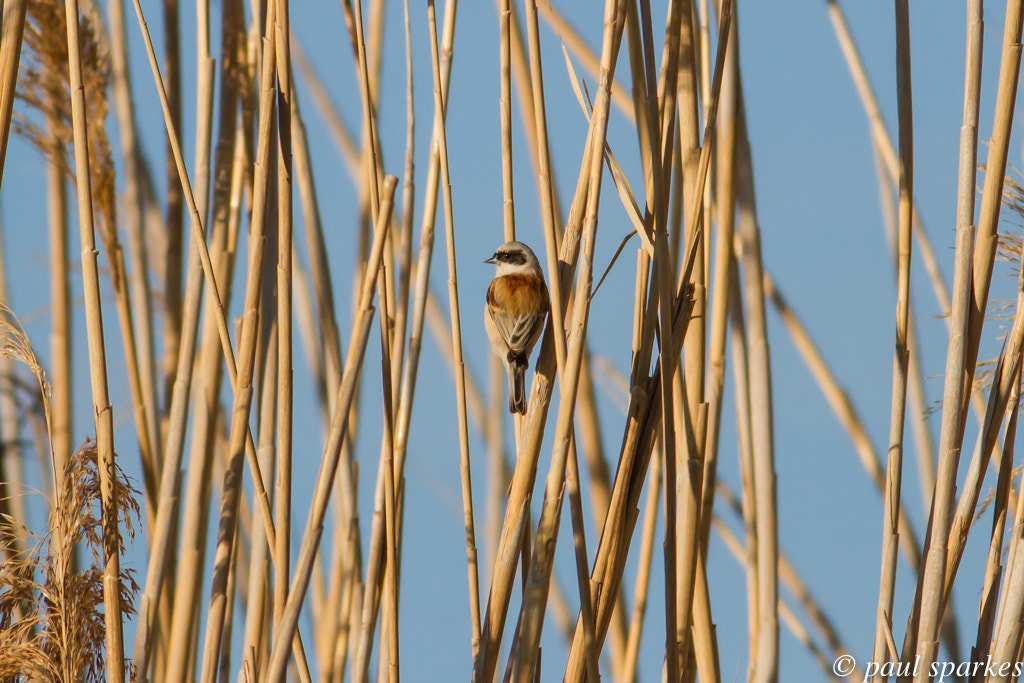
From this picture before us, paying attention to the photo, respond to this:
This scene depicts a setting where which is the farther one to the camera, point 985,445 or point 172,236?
point 172,236

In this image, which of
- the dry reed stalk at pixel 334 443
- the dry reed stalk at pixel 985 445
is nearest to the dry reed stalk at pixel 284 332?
the dry reed stalk at pixel 334 443

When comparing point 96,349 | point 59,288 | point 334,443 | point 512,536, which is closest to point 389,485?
point 512,536

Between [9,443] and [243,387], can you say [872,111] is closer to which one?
[243,387]

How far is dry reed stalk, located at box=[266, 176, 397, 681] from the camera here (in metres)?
1.53

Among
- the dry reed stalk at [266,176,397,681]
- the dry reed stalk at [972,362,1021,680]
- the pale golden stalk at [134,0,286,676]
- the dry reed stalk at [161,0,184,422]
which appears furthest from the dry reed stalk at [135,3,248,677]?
the dry reed stalk at [972,362,1021,680]

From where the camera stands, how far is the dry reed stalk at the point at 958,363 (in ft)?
6.11

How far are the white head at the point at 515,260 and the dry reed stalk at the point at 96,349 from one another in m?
1.41

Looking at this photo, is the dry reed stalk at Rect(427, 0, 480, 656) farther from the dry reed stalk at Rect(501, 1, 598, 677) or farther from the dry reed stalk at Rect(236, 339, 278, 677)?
the dry reed stalk at Rect(236, 339, 278, 677)

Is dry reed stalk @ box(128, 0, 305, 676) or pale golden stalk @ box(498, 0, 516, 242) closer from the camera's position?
dry reed stalk @ box(128, 0, 305, 676)

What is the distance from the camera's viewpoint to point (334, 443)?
1555 millimetres

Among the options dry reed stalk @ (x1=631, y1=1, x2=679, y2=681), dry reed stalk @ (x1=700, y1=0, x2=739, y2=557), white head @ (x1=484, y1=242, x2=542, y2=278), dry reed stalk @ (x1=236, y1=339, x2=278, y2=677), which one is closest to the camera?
dry reed stalk @ (x1=631, y1=1, x2=679, y2=681)

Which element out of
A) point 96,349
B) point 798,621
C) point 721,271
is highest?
point 721,271

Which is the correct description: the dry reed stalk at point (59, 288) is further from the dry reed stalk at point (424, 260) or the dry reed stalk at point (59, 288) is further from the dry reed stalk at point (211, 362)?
the dry reed stalk at point (424, 260)

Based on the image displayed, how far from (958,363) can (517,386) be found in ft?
4.15
